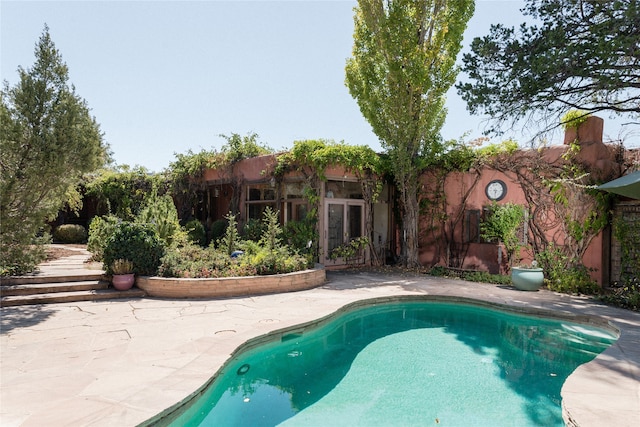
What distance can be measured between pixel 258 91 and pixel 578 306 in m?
11.4

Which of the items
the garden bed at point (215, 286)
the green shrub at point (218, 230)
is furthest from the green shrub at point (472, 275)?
the green shrub at point (218, 230)

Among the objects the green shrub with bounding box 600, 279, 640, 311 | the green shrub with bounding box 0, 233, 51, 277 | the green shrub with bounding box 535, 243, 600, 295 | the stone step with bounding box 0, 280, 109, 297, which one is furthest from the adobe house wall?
the green shrub with bounding box 0, 233, 51, 277

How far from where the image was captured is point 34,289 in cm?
689

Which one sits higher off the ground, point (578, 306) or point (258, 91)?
point (258, 91)

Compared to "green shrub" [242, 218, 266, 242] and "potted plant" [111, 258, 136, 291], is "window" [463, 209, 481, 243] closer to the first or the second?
"green shrub" [242, 218, 266, 242]

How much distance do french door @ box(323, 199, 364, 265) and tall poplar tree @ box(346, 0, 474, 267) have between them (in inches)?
61.3

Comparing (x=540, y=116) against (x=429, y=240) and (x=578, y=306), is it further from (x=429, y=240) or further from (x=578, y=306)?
(x=429, y=240)

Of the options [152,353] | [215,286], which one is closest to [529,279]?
[215,286]

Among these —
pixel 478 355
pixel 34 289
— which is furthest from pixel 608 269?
pixel 34 289

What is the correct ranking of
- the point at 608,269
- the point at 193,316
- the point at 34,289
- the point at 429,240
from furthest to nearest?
the point at 429,240
the point at 608,269
the point at 34,289
the point at 193,316

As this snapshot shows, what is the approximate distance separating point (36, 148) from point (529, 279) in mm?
10763

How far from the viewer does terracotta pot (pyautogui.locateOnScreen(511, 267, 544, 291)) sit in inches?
338

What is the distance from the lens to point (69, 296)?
6953 millimetres

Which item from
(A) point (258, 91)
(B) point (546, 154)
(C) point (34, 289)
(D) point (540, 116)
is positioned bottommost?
(C) point (34, 289)
